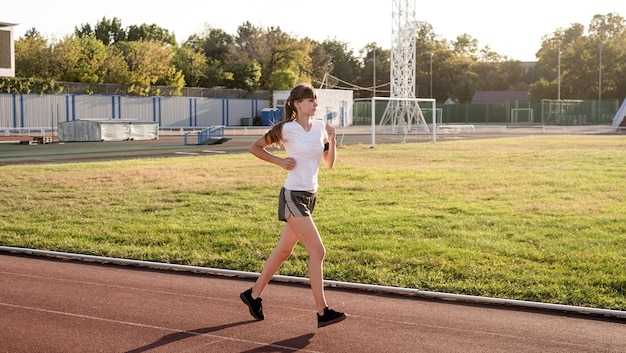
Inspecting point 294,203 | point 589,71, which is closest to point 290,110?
point 294,203

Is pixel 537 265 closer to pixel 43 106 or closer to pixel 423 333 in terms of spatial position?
pixel 423 333

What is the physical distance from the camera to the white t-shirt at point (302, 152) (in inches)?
261

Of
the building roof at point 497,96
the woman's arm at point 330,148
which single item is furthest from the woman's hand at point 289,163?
the building roof at point 497,96

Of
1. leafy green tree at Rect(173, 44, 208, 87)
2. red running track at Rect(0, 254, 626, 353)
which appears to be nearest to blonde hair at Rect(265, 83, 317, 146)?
red running track at Rect(0, 254, 626, 353)

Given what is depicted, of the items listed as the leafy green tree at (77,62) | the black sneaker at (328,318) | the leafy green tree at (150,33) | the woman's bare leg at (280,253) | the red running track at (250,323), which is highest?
the leafy green tree at (150,33)

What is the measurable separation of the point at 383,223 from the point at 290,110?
579cm

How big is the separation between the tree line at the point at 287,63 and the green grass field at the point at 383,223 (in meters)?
44.0

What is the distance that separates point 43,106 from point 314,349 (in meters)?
56.8

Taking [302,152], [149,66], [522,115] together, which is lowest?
[302,152]

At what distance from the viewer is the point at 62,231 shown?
40.3ft

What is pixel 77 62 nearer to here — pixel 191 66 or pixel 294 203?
pixel 191 66

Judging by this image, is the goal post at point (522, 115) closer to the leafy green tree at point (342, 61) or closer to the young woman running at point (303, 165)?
the leafy green tree at point (342, 61)

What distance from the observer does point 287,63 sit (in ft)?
301

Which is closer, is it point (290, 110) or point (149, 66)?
point (290, 110)
